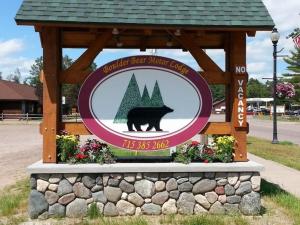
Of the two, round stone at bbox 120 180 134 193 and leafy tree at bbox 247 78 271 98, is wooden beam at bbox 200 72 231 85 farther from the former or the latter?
leafy tree at bbox 247 78 271 98

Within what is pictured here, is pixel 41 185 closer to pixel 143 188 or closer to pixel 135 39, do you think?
pixel 143 188

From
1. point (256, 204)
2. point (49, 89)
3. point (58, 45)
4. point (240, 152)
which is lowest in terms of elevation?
point (256, 204)

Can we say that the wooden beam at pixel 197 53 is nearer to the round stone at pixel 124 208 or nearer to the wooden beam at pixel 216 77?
the wooden beam at pixel 216 77

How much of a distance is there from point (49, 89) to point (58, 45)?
81cm

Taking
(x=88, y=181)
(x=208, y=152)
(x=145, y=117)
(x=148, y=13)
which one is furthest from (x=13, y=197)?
(x=148, y=13)

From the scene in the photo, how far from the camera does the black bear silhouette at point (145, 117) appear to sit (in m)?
8.45

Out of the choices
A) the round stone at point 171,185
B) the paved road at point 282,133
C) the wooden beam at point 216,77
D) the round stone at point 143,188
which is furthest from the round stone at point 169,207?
the paved road at point 282,133

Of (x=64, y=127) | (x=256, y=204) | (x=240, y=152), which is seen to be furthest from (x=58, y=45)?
(x=256, y=204)

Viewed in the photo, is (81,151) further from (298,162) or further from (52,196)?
(298,162)

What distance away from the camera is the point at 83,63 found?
27.6ft

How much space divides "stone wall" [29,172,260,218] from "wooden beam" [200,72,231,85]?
166cm

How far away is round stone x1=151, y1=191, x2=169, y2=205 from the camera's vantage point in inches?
312

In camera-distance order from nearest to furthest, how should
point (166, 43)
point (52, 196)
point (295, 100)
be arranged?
point (52, 196) < point (166, 43) < point (295, 100)

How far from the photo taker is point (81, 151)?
8383 millimetres
